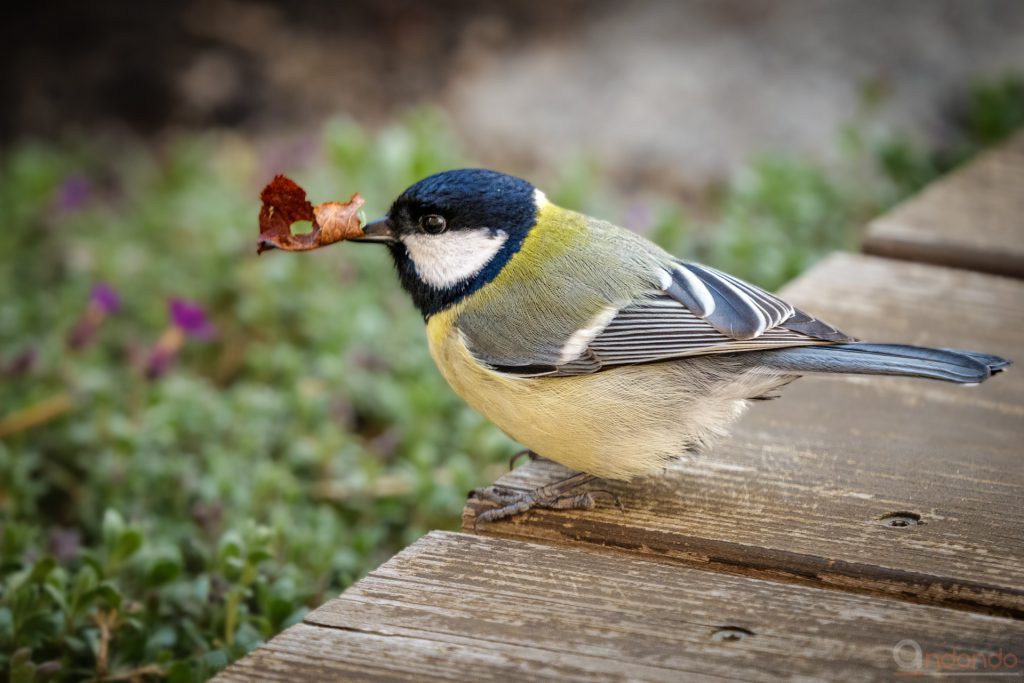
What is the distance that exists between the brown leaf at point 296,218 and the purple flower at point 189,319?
1235mm

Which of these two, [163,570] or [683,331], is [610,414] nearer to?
[683,331]

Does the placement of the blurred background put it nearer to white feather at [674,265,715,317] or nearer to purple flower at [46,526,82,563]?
purple flower at [46,526,82,563]

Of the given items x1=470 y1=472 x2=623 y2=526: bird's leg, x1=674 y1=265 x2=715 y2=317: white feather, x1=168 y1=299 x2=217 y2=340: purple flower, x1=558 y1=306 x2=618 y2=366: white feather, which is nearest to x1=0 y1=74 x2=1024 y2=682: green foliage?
x1=168 y1=299 x2=217 y2=340: purple flower

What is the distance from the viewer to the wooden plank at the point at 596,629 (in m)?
1.83

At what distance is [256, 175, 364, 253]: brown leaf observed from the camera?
2695 millimetres

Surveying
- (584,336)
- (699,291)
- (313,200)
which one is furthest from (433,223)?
(313,200)

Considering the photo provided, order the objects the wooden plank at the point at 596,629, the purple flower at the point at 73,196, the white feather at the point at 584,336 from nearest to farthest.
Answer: the wooden plank at the point at 596,629
the white feather at the point at 584,336
the purple flower at the point at 73,196

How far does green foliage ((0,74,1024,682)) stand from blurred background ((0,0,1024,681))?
0.01 metres

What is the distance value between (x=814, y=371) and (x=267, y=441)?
204 cm

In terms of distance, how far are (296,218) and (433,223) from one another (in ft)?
1.03

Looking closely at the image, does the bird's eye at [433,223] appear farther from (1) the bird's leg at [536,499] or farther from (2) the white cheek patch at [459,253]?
(1) the bird's leg at [536,499]

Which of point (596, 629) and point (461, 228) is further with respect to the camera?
point (461, 228)

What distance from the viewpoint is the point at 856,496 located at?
242 centimetres

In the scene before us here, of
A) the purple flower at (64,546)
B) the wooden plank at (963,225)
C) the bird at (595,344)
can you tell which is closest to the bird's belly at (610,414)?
the bird at (595,344)
